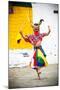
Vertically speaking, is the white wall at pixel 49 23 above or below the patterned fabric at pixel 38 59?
above

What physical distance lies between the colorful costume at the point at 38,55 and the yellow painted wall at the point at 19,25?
43mm

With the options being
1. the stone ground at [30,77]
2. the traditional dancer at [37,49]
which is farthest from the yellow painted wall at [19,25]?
the stone ground at [30,77]

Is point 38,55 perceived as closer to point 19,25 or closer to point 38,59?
point 38,59

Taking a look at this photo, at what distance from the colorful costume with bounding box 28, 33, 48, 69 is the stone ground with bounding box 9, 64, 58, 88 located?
0.04m

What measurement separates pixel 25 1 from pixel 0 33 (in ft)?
0.94

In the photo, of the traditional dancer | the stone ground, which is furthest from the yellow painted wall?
the stone ground

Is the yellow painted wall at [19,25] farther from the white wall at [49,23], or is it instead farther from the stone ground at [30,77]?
the stone ground at [30,77]

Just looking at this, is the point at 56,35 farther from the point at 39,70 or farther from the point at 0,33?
the point at 0,33

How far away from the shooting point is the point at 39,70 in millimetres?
1407

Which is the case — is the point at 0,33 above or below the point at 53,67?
above

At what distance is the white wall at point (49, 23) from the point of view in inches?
55.5

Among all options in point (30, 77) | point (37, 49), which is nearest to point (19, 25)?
point (37, 49)

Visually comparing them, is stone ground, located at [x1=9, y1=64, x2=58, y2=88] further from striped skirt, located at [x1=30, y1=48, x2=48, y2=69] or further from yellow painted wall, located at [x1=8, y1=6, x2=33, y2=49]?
yellow painted wall, located at [x1=8, y1=6, x2=33, y2=49]

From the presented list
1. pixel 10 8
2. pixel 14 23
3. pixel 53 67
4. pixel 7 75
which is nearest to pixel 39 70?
pixel 53 67
